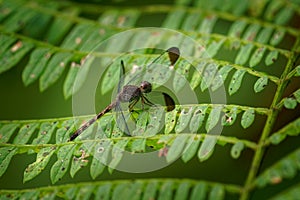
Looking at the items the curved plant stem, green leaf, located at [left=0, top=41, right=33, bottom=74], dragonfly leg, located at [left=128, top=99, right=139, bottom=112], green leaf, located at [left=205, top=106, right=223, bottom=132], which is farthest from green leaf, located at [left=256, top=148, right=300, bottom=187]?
green leaf, located at [left=0, top=41, right=33, bottom=74]

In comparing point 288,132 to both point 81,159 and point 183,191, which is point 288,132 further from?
point 81,159

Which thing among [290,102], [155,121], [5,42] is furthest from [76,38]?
[290,102]

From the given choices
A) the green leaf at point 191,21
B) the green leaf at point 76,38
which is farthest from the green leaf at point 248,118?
the green leaf at point 76,38

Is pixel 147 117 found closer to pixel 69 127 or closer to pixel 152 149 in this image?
pixel 152 149

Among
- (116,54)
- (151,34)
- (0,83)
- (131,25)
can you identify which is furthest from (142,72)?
(0,83)

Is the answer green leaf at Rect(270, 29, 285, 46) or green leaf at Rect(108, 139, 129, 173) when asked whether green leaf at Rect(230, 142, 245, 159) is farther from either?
green leaf at Rect(270, 29, 285, 46)

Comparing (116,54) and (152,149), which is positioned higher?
(116,54)
